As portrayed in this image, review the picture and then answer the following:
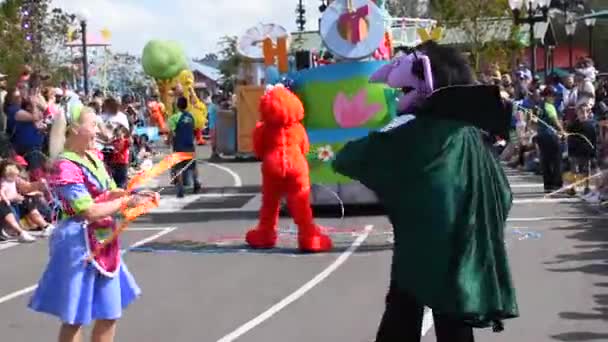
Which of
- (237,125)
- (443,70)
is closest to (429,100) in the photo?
(443,70)

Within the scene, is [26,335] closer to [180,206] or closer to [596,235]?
[596,235]

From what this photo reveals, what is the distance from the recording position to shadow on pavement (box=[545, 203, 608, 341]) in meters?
8.02

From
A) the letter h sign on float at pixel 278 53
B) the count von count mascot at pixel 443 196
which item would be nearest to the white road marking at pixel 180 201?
the letter h sign on float at pixel 278 53

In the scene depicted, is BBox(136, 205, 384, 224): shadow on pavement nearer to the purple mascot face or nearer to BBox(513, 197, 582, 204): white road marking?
BBox(513, 197, 582, 204): white road marking

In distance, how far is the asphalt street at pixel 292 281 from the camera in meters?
8.42

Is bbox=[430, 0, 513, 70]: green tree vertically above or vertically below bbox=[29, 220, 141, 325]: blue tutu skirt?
above

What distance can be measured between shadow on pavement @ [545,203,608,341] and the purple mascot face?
3194 mm

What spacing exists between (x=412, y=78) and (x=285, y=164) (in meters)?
6.82

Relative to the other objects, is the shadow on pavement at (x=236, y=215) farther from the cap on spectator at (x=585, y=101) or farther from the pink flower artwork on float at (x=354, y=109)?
the cap on spectator at (x=585, y=101)

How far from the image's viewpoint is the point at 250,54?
20.3 meters

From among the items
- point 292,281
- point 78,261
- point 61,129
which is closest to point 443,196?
point 78,261

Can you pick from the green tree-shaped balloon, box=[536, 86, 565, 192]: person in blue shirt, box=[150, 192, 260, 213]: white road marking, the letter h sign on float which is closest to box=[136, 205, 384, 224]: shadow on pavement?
box=[150, 192, 260, 213]: white road marking

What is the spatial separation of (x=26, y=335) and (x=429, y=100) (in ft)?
15.1

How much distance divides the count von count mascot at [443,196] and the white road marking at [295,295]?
322 centimetres
